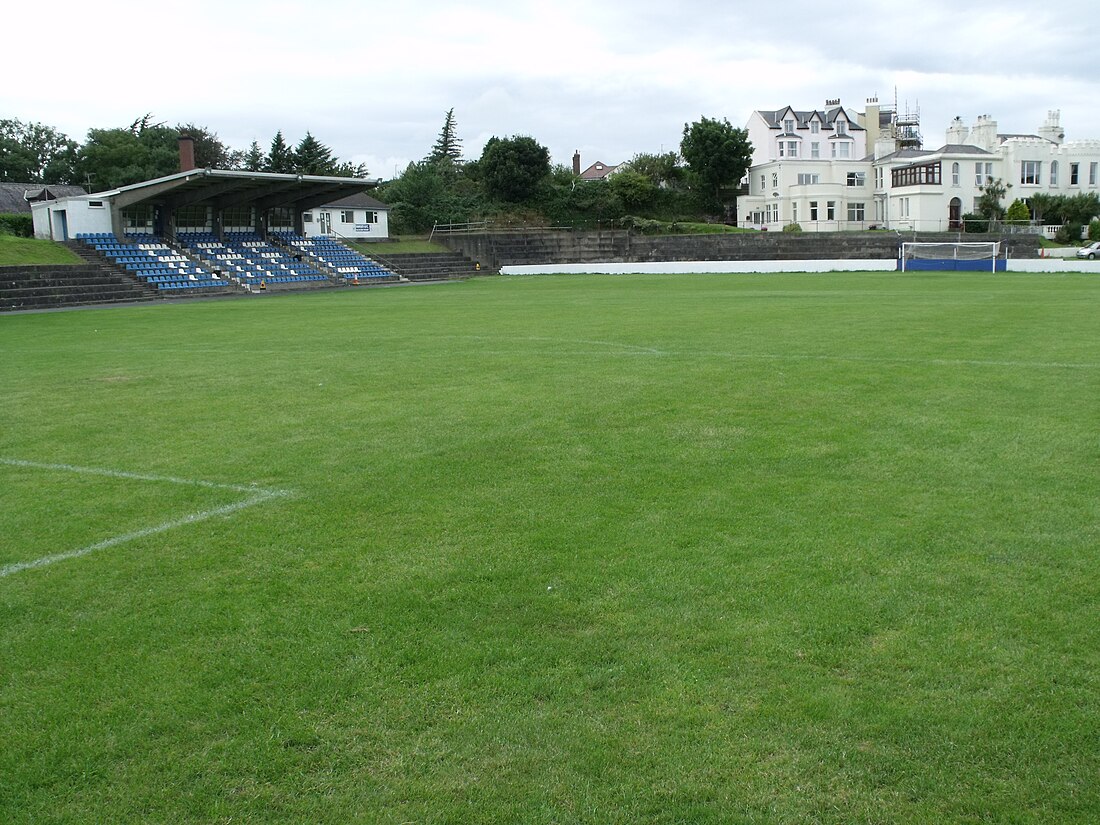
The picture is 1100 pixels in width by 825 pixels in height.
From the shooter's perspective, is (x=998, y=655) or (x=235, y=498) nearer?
(x=998, y=655)

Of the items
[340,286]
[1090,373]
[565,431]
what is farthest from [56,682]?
[340,286]

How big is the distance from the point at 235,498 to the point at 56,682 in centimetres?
322

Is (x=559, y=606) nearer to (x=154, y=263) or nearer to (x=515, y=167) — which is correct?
(x=154, y=263)

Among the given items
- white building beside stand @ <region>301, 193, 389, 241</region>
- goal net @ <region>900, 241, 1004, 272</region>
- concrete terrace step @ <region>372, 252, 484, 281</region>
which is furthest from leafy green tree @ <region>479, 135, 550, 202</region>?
goal net @ <region>900, 241, 1004, 272</region>

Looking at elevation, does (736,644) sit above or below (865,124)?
below

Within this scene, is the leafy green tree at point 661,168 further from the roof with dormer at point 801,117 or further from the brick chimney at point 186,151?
the brick chimney at point 186,151

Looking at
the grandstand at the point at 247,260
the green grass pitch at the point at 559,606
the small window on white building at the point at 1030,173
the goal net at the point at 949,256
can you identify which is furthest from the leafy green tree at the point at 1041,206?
the green grass pitch at the point at 559,606

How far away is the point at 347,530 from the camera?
679 cm

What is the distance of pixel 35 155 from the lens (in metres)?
88.8

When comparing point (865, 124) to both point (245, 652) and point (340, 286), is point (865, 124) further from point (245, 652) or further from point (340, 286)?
point (245, 652)

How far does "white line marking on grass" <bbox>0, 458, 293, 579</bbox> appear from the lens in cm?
626

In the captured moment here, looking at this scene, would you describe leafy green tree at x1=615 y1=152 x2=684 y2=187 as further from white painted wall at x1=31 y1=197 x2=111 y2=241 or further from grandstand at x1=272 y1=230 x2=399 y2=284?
white painted wall at x1=31 y1=197 x2=111 y2=241

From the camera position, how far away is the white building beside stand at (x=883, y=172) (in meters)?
74.3

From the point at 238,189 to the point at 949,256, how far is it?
40.3 metres
